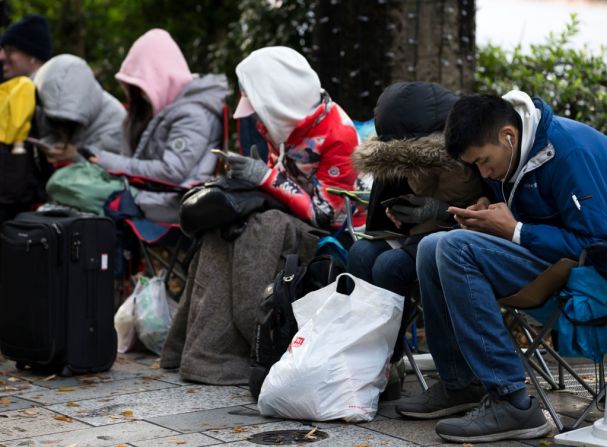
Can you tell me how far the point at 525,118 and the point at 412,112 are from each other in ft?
2.21

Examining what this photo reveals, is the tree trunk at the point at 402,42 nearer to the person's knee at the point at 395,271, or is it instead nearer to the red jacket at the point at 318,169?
the red jacket at the point at 318,169

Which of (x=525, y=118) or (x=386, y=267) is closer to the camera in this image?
(x=525, y=118)

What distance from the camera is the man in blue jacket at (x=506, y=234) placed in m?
3.96

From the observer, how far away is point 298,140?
5.39m

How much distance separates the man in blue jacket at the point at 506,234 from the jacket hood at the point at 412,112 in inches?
19.7

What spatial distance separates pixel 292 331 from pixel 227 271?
0.74 m

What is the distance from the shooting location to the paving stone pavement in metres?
4.16

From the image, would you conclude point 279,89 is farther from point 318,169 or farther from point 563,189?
point 563,189

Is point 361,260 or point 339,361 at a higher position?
point 361,260

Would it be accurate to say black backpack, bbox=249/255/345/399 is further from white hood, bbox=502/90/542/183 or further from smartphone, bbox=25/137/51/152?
smartphone, bbox=25/137/51/152

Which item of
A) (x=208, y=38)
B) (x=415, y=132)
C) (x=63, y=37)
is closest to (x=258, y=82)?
(x=415, y=132)

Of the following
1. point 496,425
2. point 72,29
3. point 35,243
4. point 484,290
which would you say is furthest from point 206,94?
point 72,29

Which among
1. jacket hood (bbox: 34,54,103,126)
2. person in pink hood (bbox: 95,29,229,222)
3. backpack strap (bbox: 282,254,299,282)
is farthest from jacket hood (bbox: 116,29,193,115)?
backpack strap (bbox: 282,254,299,282)

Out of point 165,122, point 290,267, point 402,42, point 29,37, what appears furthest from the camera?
point 29,37
